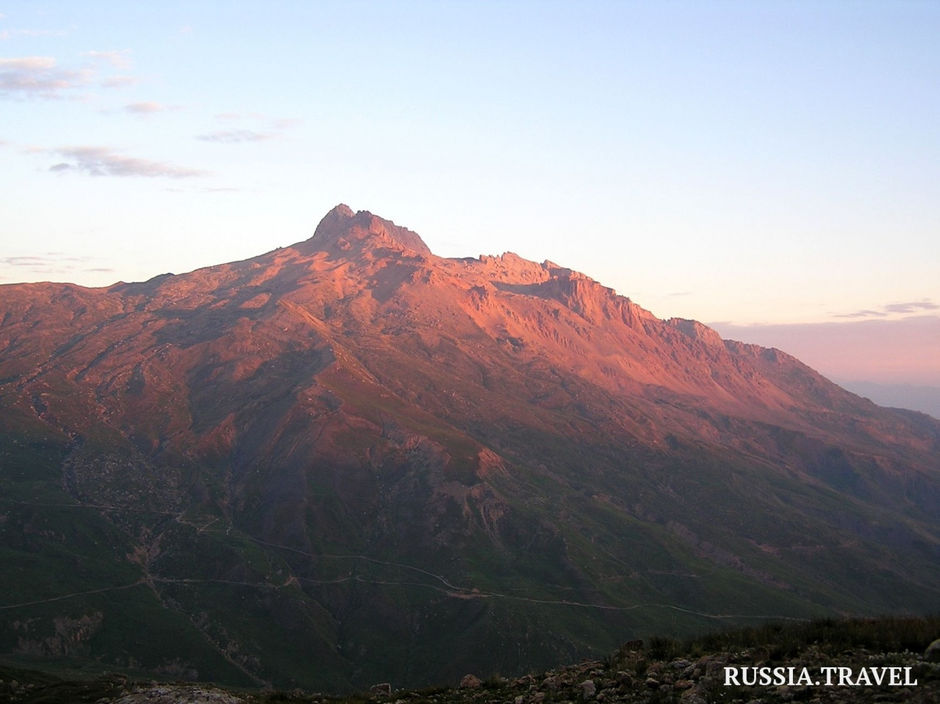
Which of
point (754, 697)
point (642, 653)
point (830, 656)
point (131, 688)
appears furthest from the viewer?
point (131, 688)

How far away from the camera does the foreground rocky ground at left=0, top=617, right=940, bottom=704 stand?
109 ft

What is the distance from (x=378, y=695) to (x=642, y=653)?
16.6 metres

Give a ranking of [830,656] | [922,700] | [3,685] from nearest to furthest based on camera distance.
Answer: [922,700]
[830,656]
[3,685]

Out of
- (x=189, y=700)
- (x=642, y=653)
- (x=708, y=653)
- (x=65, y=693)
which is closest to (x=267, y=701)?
(x=189, y=700)

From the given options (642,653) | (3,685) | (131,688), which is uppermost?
(642,653)

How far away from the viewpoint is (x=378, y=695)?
49906 mm

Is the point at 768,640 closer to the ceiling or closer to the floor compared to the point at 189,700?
closer to the ceiling

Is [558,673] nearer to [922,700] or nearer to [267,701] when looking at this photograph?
[267,701]

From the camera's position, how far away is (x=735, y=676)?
3659 cm

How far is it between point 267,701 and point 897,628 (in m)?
35.1

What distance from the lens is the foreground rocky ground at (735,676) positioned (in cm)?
3338

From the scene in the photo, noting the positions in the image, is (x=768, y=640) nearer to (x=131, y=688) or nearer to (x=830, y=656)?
(x=830, y=656)

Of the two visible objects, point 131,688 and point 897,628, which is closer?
point 897,628

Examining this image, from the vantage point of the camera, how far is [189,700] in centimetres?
4550
